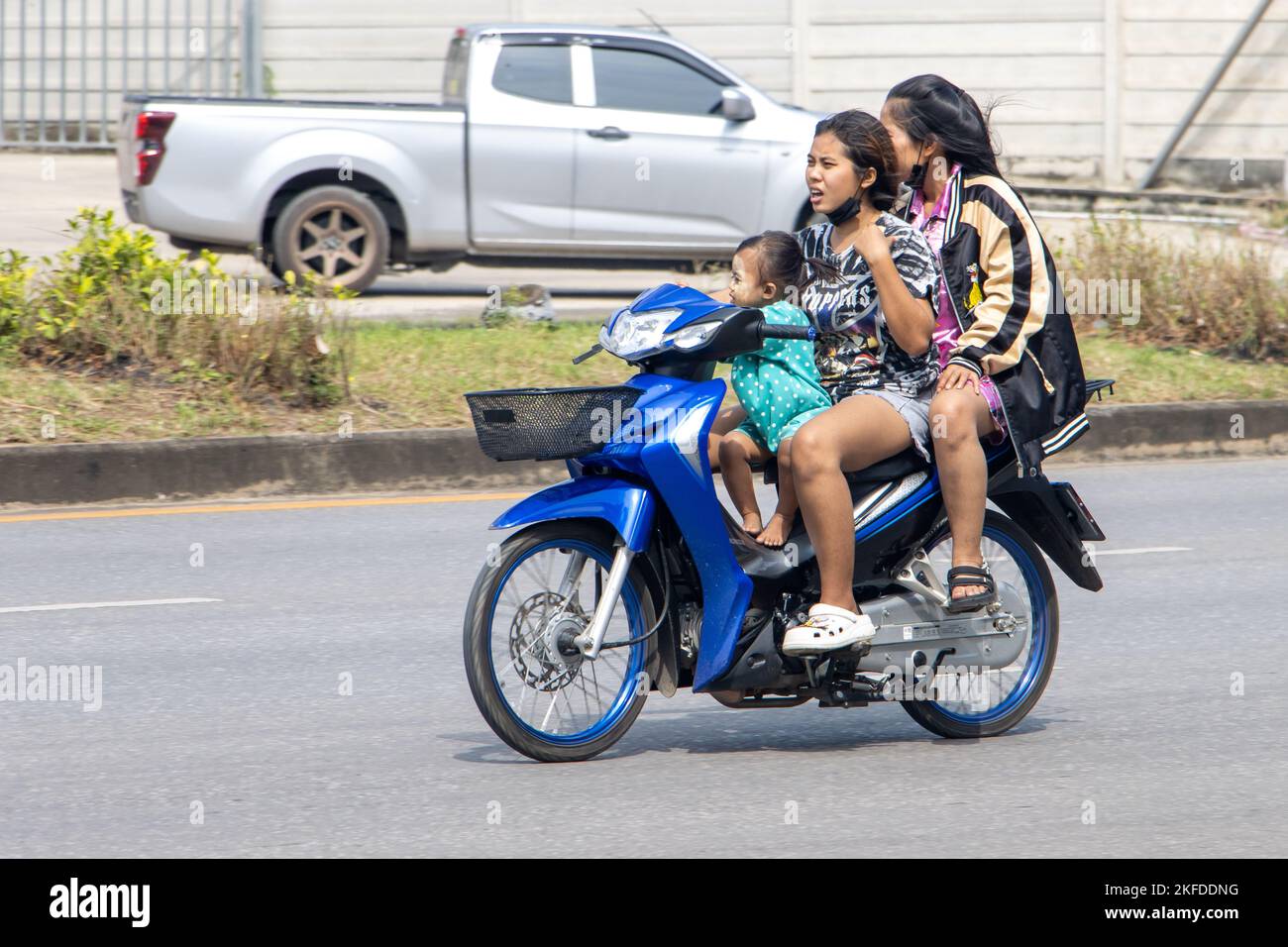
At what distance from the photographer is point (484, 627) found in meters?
4.80

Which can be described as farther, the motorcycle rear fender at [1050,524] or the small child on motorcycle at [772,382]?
the motorcycle rear fender at [1050,524]

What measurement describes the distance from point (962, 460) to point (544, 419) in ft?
3.83

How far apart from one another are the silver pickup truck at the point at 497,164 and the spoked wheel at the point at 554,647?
819cm

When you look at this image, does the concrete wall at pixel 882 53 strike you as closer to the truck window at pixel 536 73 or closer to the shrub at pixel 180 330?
the truck window at pixel 536 73

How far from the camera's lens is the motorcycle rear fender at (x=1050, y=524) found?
17.6 ft

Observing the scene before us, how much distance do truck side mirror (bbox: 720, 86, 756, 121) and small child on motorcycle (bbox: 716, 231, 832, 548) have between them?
27.2 ft

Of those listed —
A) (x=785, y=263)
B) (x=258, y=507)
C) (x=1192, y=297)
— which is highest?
(x=1192, y=297)

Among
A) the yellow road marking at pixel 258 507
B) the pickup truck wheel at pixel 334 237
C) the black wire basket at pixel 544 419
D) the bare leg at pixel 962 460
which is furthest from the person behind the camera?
the pickup truck wheel at pixel 334 237

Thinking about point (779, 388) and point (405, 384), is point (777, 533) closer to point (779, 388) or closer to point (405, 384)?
point (779, 388)

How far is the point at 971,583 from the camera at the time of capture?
5148 millimetres

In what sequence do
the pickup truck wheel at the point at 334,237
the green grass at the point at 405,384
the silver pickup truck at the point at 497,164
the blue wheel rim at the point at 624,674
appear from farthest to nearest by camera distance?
the pickup truck wheel at the point at 334,237 < the silver pickup truck at the point at 497,164 < the green grass at the point at 405,384 < the blue wheel rim at the point at 624,674

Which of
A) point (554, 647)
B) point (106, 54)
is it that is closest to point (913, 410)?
point (554, 647)

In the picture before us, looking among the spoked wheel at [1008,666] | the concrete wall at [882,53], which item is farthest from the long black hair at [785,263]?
the concrete wall at [882,53]

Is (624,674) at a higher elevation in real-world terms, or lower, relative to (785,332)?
lower
